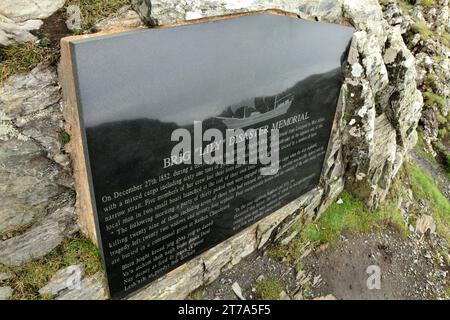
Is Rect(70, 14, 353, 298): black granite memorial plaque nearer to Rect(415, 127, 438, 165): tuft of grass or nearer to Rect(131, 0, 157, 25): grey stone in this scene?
Rect(131, 0, 157, 25): grey stone

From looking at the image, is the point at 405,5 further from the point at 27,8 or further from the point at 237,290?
the point at 27,8

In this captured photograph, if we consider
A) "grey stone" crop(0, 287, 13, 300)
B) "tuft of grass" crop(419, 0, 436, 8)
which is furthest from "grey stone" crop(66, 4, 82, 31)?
"tuft of grass" crop(419, 0, 436, 8)

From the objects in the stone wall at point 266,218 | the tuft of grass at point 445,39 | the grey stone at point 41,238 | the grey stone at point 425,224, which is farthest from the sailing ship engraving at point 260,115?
the tuft of grass at point 445,39

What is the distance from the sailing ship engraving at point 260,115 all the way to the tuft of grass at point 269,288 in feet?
9.96

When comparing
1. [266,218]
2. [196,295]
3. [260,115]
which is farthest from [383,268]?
[260,115]

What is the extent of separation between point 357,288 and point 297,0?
5401mm

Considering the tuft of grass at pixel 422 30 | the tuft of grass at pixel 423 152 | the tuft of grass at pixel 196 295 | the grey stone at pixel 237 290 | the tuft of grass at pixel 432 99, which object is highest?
the tuft of grass at pixel 422 30

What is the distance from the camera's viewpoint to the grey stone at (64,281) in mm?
4254

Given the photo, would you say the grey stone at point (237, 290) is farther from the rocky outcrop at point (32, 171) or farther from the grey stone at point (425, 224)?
the grey stone at point (425, 224)

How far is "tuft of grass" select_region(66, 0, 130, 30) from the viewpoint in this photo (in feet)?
12.8

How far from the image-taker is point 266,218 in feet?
20.7

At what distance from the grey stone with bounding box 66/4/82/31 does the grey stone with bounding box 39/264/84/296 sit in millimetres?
2887


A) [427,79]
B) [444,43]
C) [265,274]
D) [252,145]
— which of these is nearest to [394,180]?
[265,274]
